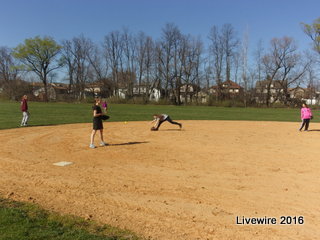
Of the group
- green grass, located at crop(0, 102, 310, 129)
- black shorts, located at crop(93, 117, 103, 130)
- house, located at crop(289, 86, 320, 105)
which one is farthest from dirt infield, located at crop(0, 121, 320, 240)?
house, located at crop(289, 86, 320, 105)

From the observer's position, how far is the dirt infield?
3.84 m

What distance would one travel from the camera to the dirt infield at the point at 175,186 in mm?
3845

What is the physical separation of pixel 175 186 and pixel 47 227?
261 centimetres

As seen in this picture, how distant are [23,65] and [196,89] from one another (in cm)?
4699

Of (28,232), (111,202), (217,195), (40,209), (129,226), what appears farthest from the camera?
(217,195)

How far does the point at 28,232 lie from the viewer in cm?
347

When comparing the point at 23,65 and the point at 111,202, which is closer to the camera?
the point at 111,202

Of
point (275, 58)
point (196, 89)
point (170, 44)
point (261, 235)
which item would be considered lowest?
point (261, 235)

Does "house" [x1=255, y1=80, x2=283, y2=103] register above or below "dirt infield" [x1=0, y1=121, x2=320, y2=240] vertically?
above

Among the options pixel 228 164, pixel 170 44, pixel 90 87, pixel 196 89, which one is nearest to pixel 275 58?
pixel 196 89

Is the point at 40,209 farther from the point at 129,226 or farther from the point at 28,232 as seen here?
the point at 129,226

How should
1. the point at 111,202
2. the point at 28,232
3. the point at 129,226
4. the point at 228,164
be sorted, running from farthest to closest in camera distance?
the point at 228,164, the point at 111,202, the point at 129,226, the point at 28,232

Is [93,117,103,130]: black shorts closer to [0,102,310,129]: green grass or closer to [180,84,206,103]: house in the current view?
[0,102,310,129]: green grass

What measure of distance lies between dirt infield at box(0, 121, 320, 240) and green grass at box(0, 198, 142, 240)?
0.74 feet
